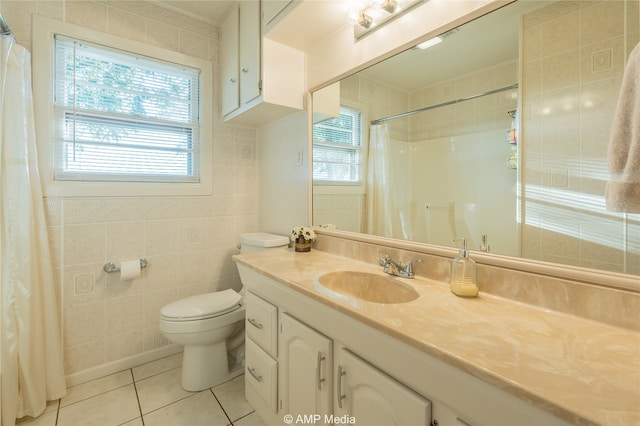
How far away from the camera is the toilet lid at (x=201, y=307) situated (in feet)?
5.37

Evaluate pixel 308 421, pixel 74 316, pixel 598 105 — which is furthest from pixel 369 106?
pixel 74 316

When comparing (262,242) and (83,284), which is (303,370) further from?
(83,284)

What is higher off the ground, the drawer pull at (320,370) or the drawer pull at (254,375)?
the drawer pull at (320,370)

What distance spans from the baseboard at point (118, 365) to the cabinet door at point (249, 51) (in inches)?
74.0

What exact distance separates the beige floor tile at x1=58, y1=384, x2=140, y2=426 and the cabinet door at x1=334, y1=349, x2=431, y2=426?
130 cm

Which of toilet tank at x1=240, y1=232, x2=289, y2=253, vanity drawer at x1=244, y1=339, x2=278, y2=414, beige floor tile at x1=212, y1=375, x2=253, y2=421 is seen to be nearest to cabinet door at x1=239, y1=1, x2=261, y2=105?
toilet tank at x1=240, y1=232, x2=289, y2=253

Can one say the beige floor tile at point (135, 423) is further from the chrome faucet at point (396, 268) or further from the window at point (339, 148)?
the window at point (339, 148)

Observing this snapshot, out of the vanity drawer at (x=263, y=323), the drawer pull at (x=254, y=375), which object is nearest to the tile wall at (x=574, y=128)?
the vanity drawer at (x=263, y=323)

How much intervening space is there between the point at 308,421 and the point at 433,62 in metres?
1.60

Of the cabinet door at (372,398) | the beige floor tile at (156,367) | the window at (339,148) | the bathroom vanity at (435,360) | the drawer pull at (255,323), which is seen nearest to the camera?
the bathroom vanity at (435,360)

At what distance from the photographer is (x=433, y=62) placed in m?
1.24

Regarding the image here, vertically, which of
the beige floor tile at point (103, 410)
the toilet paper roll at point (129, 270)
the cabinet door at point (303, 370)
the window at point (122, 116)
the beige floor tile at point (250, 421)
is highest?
the window at point (122, 116)

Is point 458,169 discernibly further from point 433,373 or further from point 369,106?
point 433,373

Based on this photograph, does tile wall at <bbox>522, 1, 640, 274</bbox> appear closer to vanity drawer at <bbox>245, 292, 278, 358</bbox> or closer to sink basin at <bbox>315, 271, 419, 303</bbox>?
sink basin at <bbox>315, 271, 419, 303</bbox>
